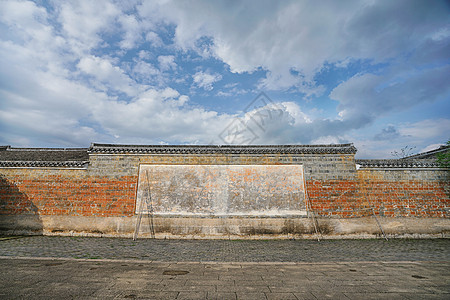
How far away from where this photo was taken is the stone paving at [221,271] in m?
3.97

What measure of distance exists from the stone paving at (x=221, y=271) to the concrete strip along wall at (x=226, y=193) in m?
1.47

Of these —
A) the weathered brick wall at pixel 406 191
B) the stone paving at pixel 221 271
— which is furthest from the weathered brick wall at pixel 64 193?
the weathered brick wall at pixel 406 191

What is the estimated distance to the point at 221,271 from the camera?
5270 mm

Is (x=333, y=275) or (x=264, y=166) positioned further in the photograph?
(x=264, y=166)

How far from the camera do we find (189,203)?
408 inches

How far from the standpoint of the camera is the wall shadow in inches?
402

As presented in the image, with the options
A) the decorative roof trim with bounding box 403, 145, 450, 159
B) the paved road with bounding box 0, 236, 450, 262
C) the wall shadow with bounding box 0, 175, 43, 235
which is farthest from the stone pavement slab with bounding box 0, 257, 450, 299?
the decorative roof trim with bounding box 403, 145, 450, 159

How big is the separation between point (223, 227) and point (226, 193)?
1582 mm

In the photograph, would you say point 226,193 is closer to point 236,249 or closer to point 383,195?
point 236,249

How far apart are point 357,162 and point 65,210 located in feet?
48.5

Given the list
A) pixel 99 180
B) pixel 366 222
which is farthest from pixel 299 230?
pixel 99 180

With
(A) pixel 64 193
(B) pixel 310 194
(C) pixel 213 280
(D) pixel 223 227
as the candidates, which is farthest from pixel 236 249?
(A) pixel 64 193

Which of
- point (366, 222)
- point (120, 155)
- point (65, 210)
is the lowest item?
point (366, 222)

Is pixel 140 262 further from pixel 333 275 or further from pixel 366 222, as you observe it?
pixel 366 222
